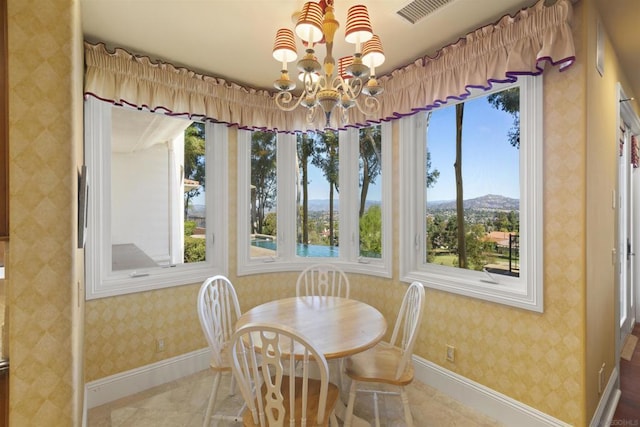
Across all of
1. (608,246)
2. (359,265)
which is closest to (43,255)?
(359,265)

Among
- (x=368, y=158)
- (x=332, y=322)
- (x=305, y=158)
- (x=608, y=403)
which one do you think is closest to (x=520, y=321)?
(x=608, y=403)

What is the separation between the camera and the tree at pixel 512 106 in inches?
85.7

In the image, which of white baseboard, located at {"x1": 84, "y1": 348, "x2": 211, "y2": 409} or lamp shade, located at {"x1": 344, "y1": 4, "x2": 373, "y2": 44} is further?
white baseboard, located at {"x1": 84, "y1": 348, "x2": 211, "y2": 409}

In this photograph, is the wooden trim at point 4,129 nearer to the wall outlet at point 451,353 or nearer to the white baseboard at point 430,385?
the white baseboard at point 430,385

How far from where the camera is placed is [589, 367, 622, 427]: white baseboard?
6.50 feet

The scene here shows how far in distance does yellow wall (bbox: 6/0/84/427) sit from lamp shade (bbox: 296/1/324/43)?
3.01 feet

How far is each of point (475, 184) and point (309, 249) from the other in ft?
5.55

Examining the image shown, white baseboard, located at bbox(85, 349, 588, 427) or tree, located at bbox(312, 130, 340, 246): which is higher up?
tree, located at bbox(312, 130, 340, 246)

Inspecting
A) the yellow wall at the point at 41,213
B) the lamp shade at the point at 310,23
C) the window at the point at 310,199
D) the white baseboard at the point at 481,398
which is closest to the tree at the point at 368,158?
the window at the point at 310,199

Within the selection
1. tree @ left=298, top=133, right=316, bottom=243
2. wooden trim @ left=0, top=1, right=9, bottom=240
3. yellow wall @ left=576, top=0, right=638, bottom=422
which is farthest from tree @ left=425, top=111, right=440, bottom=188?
wooden trim @ left=0, top=1, right=9, bottom=240

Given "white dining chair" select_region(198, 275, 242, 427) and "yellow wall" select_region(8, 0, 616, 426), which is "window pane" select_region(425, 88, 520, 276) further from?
"white dining chair" select_region(198, 275, 242, 427)

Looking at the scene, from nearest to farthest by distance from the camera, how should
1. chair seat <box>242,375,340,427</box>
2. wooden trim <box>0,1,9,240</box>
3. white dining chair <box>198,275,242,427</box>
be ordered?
wooden trim <box>0,1,9,240</box>
chair seat <box>242,375,340,427</box>
white dining chair <box>198,275,242,427</box>

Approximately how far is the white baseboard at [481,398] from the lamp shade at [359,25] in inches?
90.8

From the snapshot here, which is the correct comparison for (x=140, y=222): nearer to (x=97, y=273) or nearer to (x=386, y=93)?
(x=97, y=273)
